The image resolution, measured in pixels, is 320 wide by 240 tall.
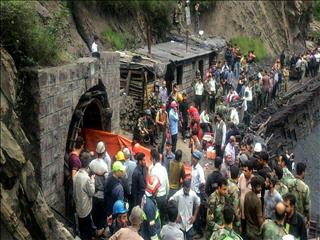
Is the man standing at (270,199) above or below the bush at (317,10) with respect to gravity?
above

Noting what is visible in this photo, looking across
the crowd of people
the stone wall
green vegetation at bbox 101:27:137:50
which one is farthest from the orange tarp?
green vegetation at bbox 101:27:137:50

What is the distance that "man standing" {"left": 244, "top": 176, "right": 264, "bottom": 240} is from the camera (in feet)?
29.7

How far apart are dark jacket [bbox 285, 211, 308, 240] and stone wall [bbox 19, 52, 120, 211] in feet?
14.5

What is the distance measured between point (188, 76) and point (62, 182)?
13422 mm

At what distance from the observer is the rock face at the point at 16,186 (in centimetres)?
744

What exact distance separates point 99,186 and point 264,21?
3164 centimetres

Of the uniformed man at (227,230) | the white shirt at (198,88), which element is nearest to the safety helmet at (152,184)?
the uniformed man at (227,230)

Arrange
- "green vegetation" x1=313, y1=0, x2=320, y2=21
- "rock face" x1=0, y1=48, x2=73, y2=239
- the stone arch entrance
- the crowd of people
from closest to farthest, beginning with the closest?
1. "rock face" x1=0, y1=48, x2=73, y2=239
2. the crowd of people
3. the stone arch entrance
4. "green vegetation" x1=313, y1=0, x2=320, y2=21

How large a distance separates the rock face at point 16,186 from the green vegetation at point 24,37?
85cm

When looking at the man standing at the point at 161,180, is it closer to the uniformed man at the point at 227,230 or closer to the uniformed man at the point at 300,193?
the uniformed man at the point at 300,193

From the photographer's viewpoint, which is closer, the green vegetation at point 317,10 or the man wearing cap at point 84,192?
the man wearing cap at point 84,192

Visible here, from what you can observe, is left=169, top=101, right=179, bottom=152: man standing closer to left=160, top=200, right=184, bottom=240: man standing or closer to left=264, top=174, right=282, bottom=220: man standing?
left=264, top=174, right=282, bottom=220: man standing

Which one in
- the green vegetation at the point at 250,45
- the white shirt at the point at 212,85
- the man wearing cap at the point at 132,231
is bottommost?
the green vegetation at the point at 250,45

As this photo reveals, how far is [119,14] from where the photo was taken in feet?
82.5
